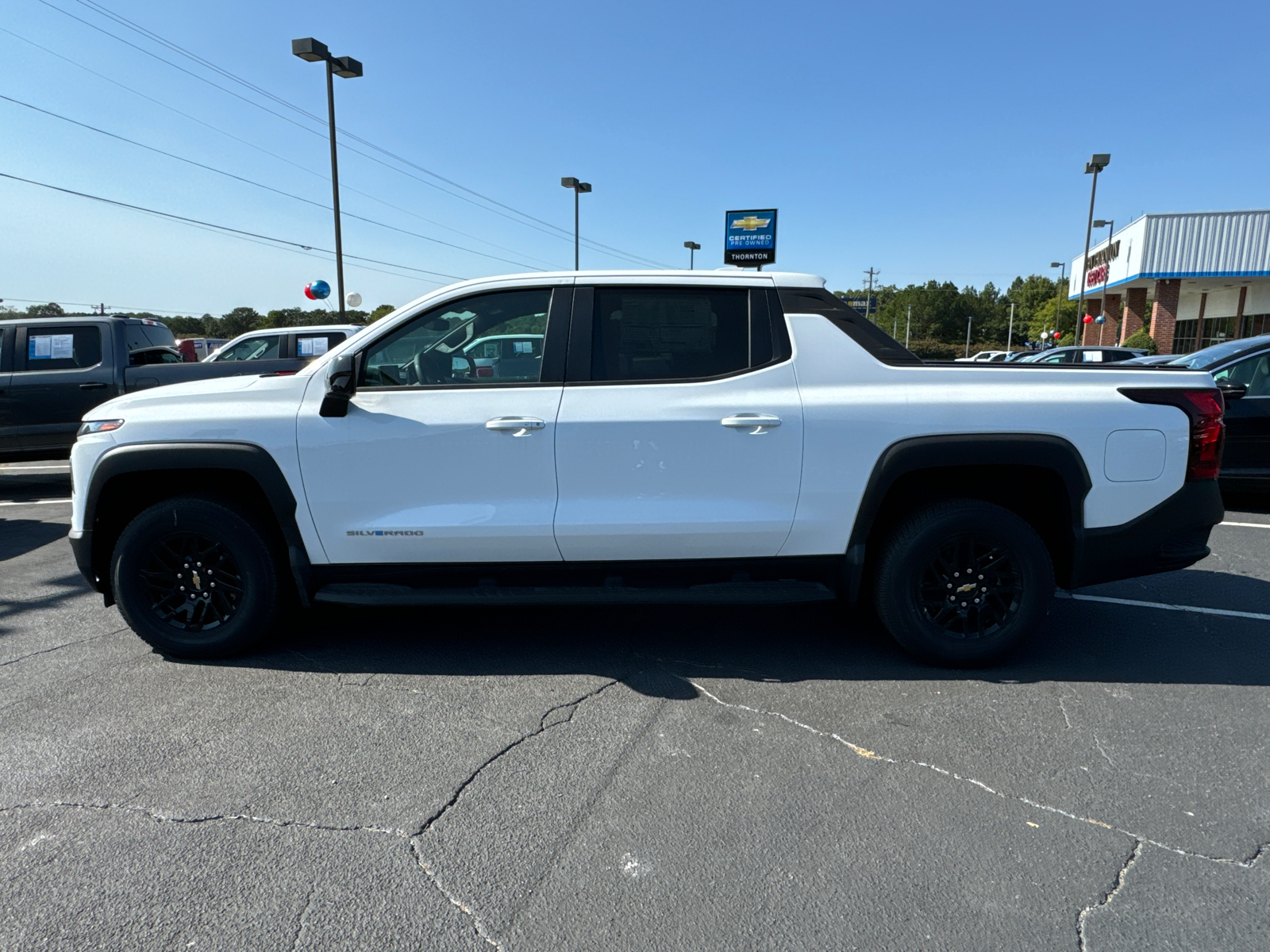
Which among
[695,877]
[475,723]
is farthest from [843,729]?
[475,723]

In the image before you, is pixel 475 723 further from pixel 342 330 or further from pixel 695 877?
pixel 342 330

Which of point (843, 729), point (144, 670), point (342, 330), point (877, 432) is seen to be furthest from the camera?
point (342, 330)

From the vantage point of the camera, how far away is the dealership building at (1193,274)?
1176 inches

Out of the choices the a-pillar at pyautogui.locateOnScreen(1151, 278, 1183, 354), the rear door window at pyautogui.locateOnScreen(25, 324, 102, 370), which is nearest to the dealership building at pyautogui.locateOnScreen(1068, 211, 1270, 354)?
the a-pillar at pyautogui.locateOnScreen(1151, 278, 1183, 354)

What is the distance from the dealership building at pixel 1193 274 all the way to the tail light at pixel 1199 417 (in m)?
30.2

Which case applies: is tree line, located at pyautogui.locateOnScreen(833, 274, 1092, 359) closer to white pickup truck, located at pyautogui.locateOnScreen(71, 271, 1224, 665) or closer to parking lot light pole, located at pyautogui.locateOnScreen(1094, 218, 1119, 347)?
parking lot light pole, located at pyautogui.locateOnScreen(1094, 218, 1119, 347)

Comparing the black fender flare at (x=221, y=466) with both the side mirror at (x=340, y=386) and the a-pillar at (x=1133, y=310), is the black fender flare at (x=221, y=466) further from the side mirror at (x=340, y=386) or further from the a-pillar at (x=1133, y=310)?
the a-pillar at (x=1133, y=310)

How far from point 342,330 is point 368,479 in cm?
818

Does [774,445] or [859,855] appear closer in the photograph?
[859,855]

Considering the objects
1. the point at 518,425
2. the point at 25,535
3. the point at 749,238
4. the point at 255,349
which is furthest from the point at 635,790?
the point at 749,238

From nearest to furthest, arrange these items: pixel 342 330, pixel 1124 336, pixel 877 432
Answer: pixel 877 432 → pixel 342 330 → pixel 1124 336

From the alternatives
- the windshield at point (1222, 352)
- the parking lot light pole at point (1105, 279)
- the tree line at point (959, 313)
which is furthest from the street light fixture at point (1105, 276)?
the tree line at point (959, 313)

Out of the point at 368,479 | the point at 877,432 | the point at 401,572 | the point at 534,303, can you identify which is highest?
the point at 534,303

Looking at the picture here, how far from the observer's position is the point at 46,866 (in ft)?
8.16
